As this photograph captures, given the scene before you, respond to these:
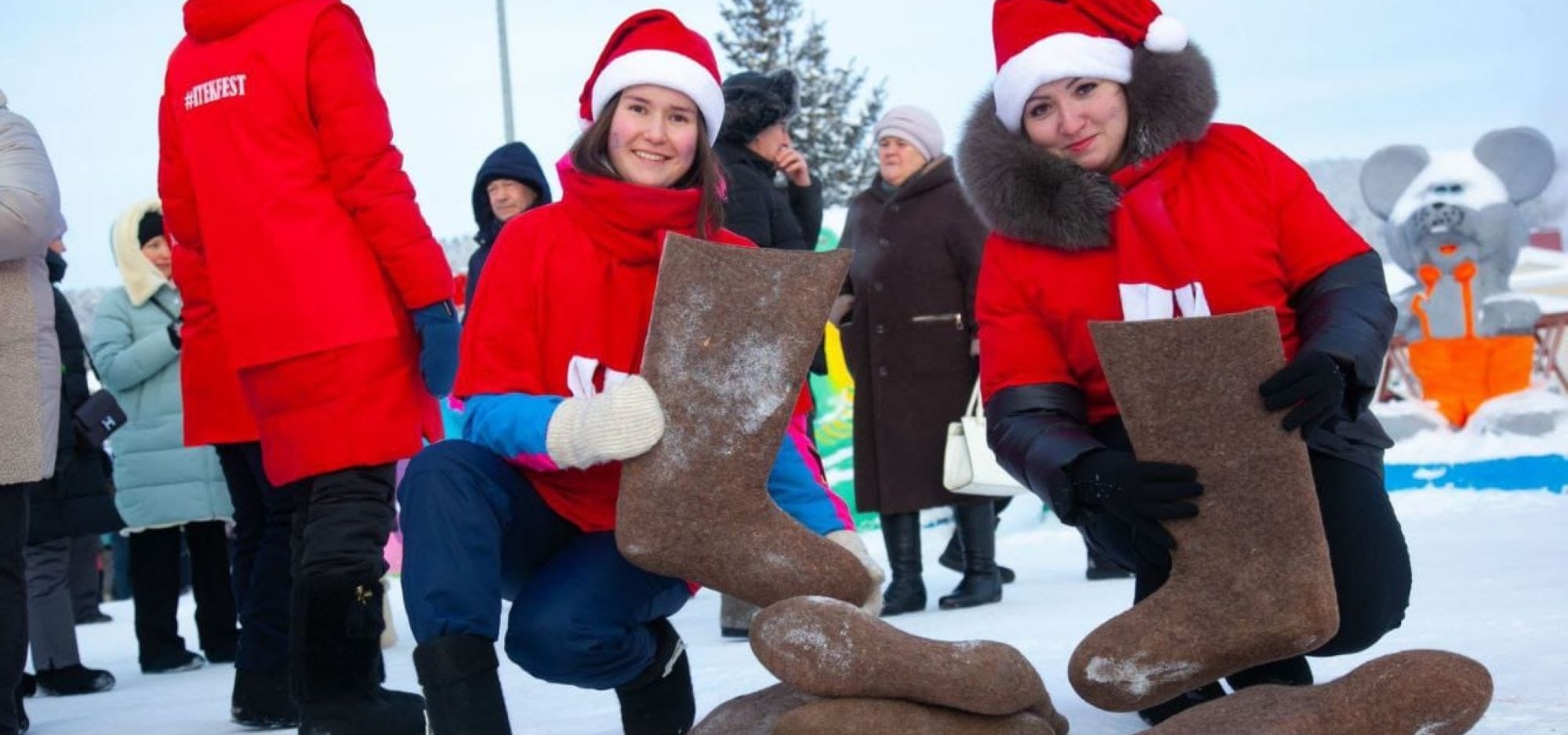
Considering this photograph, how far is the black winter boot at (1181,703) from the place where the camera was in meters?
2.59

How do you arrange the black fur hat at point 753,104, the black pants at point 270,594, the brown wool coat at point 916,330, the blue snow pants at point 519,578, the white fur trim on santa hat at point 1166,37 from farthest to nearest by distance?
1. the brown wool coat at point 916,330
2. the black fur hat at point 753,104
3. the black pants at point 270,594
4. the white fur trim on santa hat at point 1166,37
5. the blue snow pants at point 519,578

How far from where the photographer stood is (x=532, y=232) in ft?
8.81

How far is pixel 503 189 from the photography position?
5.18 m

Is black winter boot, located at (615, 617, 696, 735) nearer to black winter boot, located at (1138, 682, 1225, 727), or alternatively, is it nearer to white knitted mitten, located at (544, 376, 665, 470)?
white knitted mitten, located at (544, 376, 665, 470)

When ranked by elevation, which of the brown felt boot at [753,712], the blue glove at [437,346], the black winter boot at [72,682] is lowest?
the black winter boot at [72,682]

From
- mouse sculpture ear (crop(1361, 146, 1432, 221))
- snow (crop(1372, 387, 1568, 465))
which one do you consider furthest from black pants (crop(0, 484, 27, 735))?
mouse sculpture ear (crop(1361, 146, 1432, 221))

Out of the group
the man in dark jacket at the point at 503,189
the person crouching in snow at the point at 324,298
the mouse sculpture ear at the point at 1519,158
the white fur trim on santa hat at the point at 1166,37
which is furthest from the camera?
the mouse sculpture ear at the point at 1519,158

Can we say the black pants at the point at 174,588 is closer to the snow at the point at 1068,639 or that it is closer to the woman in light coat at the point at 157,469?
the woman in light coat at the point at 157,469

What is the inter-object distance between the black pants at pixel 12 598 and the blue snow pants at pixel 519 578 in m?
1.04

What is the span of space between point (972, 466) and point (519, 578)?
2445 mm

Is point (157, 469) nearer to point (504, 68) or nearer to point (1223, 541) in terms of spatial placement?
point (1223, 541)

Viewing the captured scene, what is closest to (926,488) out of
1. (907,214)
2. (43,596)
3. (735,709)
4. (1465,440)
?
(907,214)

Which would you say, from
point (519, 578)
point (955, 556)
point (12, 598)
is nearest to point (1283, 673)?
point (519, 578)

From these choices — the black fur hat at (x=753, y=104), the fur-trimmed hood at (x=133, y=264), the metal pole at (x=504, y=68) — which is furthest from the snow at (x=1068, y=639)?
the metal pole at (x=504, y=68)
